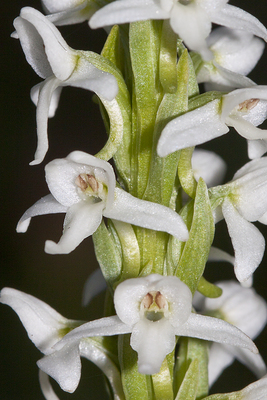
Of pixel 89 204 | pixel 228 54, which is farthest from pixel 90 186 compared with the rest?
pixel 228 54

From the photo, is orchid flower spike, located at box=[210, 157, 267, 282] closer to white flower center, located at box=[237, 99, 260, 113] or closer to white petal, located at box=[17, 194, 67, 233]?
white flower center, located at box=[237, 99, 260, 113]

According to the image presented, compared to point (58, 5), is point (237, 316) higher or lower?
lower

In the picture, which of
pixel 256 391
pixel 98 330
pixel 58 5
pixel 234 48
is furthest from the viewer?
pixel 234 48

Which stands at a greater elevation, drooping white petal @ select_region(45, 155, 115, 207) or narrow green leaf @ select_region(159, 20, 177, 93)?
narrow green leaf @ select_region(159, 20, 177, 93)

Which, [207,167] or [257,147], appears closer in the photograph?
[257,147]

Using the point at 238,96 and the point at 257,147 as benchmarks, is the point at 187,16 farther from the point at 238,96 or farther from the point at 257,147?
the point at 257,147

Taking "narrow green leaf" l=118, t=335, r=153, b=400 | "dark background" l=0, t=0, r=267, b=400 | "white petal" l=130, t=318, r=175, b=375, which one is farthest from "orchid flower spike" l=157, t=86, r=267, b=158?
"dark background" l=0, t=0, r=267, b=400

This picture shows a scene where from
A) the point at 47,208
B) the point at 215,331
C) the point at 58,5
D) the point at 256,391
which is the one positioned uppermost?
the point at 58,5

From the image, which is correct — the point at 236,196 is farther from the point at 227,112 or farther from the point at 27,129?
the point at 27,129
